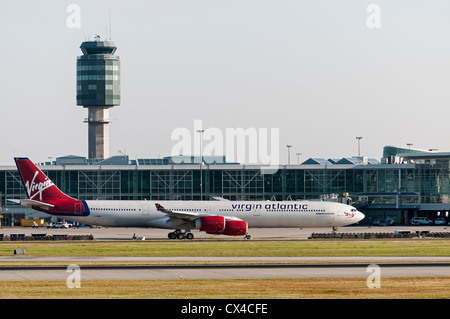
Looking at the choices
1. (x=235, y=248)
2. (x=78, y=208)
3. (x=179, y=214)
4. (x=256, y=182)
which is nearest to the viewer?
(x=235, y=248)

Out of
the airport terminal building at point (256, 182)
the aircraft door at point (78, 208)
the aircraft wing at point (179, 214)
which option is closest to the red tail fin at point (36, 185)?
the aircraft door at point (78, 208)

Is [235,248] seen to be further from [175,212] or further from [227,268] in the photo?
[227,268]

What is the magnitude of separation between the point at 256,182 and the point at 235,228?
6517cm

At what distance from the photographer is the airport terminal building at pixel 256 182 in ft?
464

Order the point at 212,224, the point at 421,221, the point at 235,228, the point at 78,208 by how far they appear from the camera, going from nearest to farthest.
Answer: the point at 235,228, the point at 212,224, the point at 78,208, the point at 421,221

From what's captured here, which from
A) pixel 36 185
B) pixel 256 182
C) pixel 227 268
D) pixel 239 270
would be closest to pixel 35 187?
pixel 36 185

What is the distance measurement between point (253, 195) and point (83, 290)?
356ft

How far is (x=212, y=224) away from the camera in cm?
7969

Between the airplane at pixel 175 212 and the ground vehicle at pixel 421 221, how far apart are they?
50469 millimetres

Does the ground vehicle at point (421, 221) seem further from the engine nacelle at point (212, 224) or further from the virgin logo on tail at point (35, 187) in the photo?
the virgin logo on tail at point (35, 187)

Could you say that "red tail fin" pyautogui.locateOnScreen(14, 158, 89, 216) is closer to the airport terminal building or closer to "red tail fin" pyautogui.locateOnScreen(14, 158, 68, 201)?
"red tail fin" pyautogui.locateOnScreen(14, 158, 68, 201)

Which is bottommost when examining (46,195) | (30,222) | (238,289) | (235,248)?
(30,222)

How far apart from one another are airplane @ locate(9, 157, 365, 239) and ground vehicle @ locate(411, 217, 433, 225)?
50469 millimetres
